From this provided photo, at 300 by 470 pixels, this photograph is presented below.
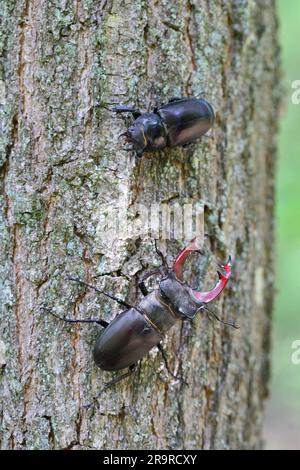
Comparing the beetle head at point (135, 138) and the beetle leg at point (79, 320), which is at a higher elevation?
the beetle head at point (135, 138)

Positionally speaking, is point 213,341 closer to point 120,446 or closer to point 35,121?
point 120,446

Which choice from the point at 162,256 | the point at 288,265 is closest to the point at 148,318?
the point at 162,256

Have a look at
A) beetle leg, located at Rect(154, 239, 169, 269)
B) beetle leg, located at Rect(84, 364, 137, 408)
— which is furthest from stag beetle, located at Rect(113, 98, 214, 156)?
beetle leg, located at Rect(84, 364, 137, 408)

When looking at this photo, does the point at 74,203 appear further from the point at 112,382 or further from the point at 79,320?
the point at 112,382

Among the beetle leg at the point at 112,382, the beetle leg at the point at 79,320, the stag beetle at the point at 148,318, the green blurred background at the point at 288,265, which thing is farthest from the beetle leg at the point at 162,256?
the green blurred background at the point at 288,265

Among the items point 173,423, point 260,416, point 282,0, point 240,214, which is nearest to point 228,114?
point 240,214

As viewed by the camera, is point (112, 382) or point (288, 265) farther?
point (288, 265)

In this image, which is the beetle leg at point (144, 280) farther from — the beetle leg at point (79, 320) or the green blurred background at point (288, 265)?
the green blurred background at point (288, 265)
